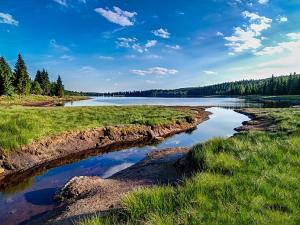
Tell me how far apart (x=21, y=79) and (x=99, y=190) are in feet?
292

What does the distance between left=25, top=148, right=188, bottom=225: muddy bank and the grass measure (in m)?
1.87

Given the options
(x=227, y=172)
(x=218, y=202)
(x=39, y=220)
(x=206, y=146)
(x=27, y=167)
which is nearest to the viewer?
(x=218, y=202)

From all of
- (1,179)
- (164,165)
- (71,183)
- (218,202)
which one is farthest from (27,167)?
(218,202)

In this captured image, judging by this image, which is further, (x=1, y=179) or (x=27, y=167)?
(x=27, y=167)

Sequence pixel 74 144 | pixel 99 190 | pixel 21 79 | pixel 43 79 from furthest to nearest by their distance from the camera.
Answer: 1. pixel 43 79
2. pixel 21 79
3. pixel 74 144
4. pixel 99 190

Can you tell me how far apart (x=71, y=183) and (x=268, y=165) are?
30.7 feet

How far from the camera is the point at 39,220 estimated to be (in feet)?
36.6

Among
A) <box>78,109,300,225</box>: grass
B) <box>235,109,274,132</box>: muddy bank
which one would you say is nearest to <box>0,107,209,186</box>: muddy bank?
<box>235,109,274,132</box>: muddy bank

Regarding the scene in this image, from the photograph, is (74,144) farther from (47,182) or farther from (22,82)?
(22,82)

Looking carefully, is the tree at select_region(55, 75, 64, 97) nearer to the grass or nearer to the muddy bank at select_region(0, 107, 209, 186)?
the muddy bank at select_region(0, 107, 209, 186)

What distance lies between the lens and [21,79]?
91875 millimetres

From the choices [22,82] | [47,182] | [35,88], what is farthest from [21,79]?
[47,182]

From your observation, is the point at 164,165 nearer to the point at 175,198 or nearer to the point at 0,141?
the point at 175,198

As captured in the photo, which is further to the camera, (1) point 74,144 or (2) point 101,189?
(1) point 74,144
